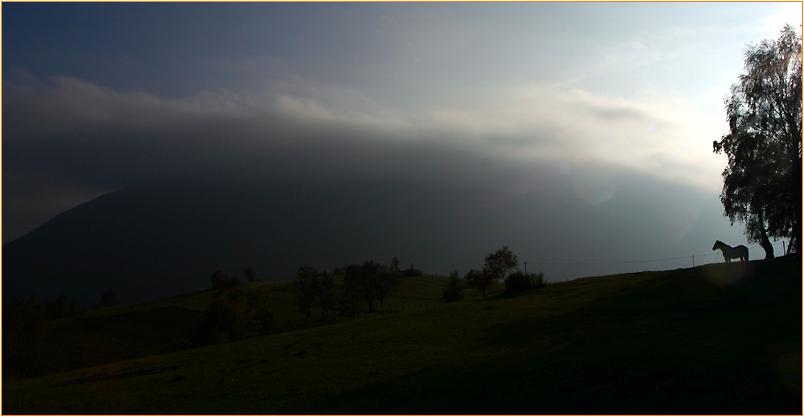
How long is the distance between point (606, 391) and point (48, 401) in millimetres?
24182

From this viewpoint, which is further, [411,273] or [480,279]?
[411,273]

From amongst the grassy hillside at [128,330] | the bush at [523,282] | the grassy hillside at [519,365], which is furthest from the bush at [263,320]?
the grassy hillside at [519,365]

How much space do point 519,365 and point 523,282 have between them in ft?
118

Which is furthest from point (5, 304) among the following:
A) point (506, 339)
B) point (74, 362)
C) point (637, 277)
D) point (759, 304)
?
point (759, 304)

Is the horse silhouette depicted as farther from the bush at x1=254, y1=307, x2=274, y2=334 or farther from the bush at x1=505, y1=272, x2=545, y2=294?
the bush at x1=254, y1=307, x2=274, y2=334

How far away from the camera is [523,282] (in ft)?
189

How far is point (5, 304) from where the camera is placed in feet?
233

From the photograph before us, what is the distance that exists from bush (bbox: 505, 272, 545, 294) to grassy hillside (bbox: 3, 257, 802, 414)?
13.3m

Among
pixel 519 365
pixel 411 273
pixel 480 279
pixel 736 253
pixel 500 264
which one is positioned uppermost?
pixel 736 253

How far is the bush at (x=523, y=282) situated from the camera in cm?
5734

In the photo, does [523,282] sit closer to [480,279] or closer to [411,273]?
[480,279]

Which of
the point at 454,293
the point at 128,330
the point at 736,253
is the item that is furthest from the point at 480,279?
the point at 128,330

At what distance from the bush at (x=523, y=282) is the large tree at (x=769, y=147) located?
18.7 metres

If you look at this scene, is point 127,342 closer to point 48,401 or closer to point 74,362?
point 74,362
